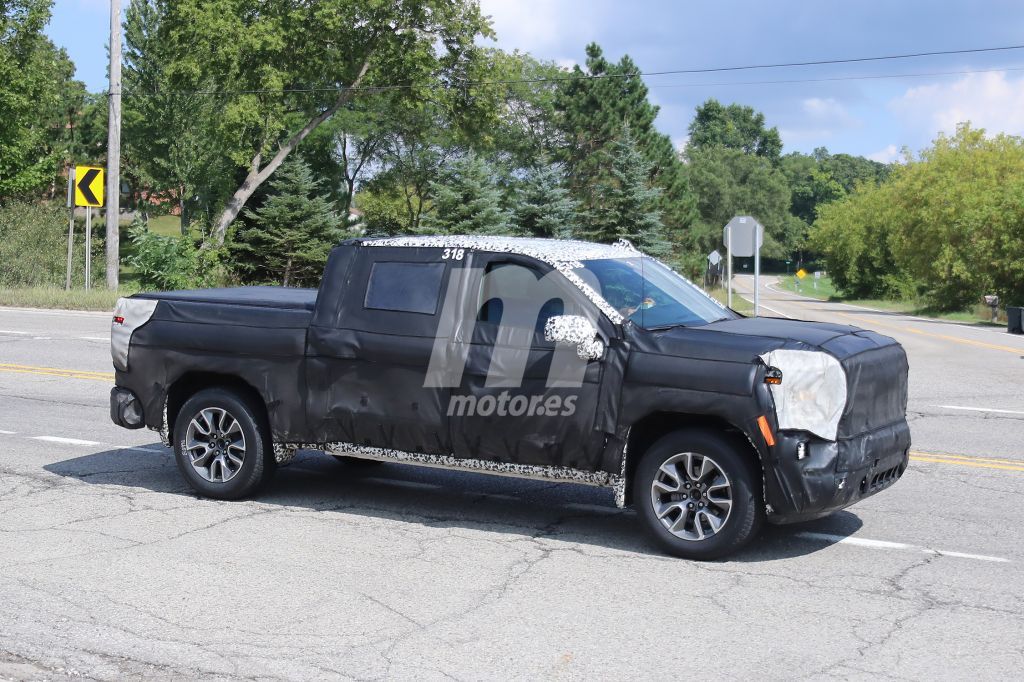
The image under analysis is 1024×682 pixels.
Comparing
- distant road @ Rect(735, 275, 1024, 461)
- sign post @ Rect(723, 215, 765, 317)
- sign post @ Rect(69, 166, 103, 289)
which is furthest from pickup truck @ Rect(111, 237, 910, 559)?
sign post @ Rect(69, 166, 103, 289)

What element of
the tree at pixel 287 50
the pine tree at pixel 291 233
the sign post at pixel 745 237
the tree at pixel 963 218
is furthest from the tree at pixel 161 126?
the sign post at pixel 745 237

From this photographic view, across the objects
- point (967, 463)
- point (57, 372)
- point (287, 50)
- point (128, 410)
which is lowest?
point (967, 463)

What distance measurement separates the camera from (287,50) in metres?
44.1

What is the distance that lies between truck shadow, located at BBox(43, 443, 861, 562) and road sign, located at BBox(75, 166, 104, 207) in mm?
20727

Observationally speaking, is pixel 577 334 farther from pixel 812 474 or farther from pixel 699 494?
pixel 812 474

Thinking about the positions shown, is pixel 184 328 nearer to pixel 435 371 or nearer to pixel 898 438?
pixel 435 371

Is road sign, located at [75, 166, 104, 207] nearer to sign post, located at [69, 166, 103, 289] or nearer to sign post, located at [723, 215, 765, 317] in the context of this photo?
sign post, located at [69, 166, 103, 289]

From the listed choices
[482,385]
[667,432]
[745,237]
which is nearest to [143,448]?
[482,385]

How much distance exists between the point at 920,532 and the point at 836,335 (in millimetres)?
1531

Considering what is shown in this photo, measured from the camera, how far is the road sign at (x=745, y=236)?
28.1 meters

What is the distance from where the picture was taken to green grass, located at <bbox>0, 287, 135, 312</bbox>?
91.2 feet

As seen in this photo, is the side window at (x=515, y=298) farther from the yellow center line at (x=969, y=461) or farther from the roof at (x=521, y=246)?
the yellow center line at (x=969, y=461)

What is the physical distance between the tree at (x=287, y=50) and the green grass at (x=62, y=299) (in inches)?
549

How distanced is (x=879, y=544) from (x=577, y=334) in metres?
2.36
